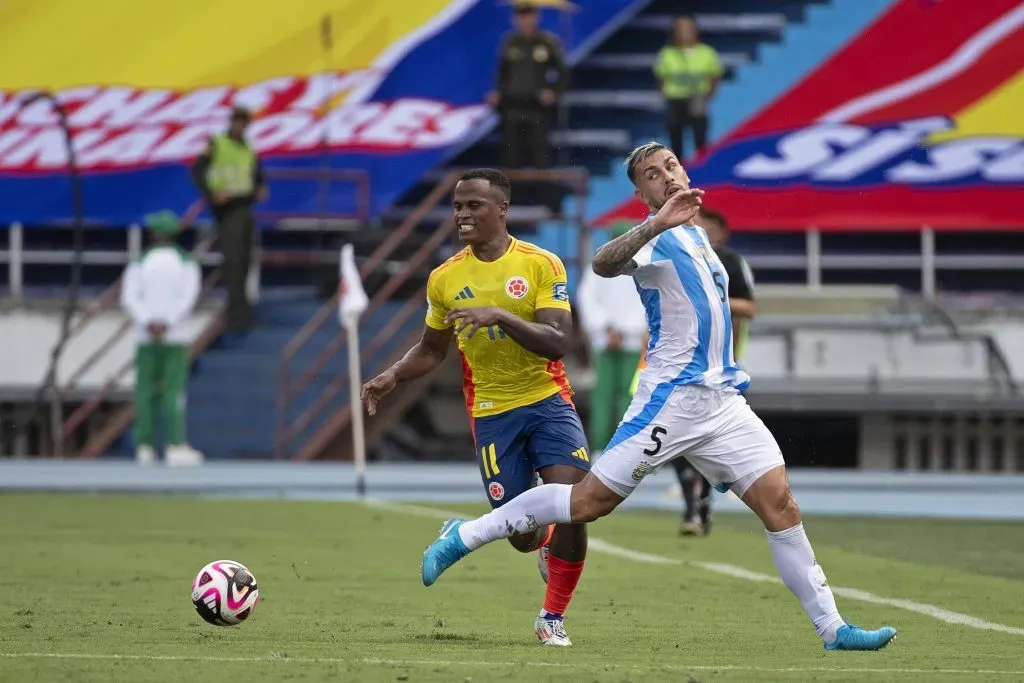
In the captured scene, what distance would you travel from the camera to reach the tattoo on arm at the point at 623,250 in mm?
8617

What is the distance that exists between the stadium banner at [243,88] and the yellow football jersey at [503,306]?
1737 centimetres

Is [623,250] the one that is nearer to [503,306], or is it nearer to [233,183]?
[503,306]

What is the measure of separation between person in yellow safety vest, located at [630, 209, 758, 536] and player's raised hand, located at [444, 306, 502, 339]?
5.28 meters

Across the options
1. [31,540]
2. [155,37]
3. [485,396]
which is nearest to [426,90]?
[155,37]

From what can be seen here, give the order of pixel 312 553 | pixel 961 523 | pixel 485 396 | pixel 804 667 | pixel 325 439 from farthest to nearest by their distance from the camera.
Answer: pixel 325 439 < pixel 961 523 < pixel 312 553 < pixel 485 396 < pixel 804 667

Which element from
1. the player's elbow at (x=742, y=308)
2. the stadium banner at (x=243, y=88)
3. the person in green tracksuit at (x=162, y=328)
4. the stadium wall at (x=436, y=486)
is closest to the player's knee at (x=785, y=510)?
the player's elbow at (x=742, y=308)

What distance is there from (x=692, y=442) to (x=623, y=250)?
0.86 metres

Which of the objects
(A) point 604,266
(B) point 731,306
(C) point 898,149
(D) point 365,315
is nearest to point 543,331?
(A) point 604,266

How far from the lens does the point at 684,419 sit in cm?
879

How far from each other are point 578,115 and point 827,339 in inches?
200

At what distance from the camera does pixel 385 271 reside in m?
26.5

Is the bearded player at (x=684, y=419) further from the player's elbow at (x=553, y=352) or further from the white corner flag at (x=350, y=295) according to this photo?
the white corner flag at (x=350, y=295)

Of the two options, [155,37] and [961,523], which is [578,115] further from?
[961,523]

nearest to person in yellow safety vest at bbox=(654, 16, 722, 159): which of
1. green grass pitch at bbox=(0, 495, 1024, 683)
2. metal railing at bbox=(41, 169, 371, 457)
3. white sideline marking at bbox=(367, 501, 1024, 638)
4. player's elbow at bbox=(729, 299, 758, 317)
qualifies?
metal railing at bbox=(41, 169, 371, 457)
